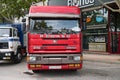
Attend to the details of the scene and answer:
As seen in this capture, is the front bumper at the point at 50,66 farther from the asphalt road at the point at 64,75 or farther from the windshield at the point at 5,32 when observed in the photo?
the windshield at the point at 5,32

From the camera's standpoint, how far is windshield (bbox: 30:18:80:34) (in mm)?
16016

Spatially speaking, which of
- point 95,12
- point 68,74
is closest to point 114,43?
point 95,12

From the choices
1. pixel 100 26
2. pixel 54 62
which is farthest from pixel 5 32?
pixel 100 26

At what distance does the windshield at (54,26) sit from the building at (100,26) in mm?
10650

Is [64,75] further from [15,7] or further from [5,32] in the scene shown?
[15,7]

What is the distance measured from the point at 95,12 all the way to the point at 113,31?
2.60 meters

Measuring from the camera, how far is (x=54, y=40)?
1584 centimetres

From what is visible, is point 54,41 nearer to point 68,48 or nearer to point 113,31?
point 68,48

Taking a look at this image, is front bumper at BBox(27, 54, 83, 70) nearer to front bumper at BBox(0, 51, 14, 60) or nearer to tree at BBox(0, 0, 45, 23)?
front bumper at BBox(0, 51, 14, 60)

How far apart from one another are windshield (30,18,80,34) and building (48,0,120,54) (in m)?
10.6

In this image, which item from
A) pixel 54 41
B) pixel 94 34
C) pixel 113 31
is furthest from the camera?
pixel 94 34

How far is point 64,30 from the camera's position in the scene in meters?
16.1

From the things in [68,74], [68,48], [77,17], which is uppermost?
[77,17]

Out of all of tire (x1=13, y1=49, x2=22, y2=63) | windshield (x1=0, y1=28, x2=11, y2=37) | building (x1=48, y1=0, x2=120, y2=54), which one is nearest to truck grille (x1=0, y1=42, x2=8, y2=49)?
windshield (x1=0, y1=28, x2=11, y2=37)
